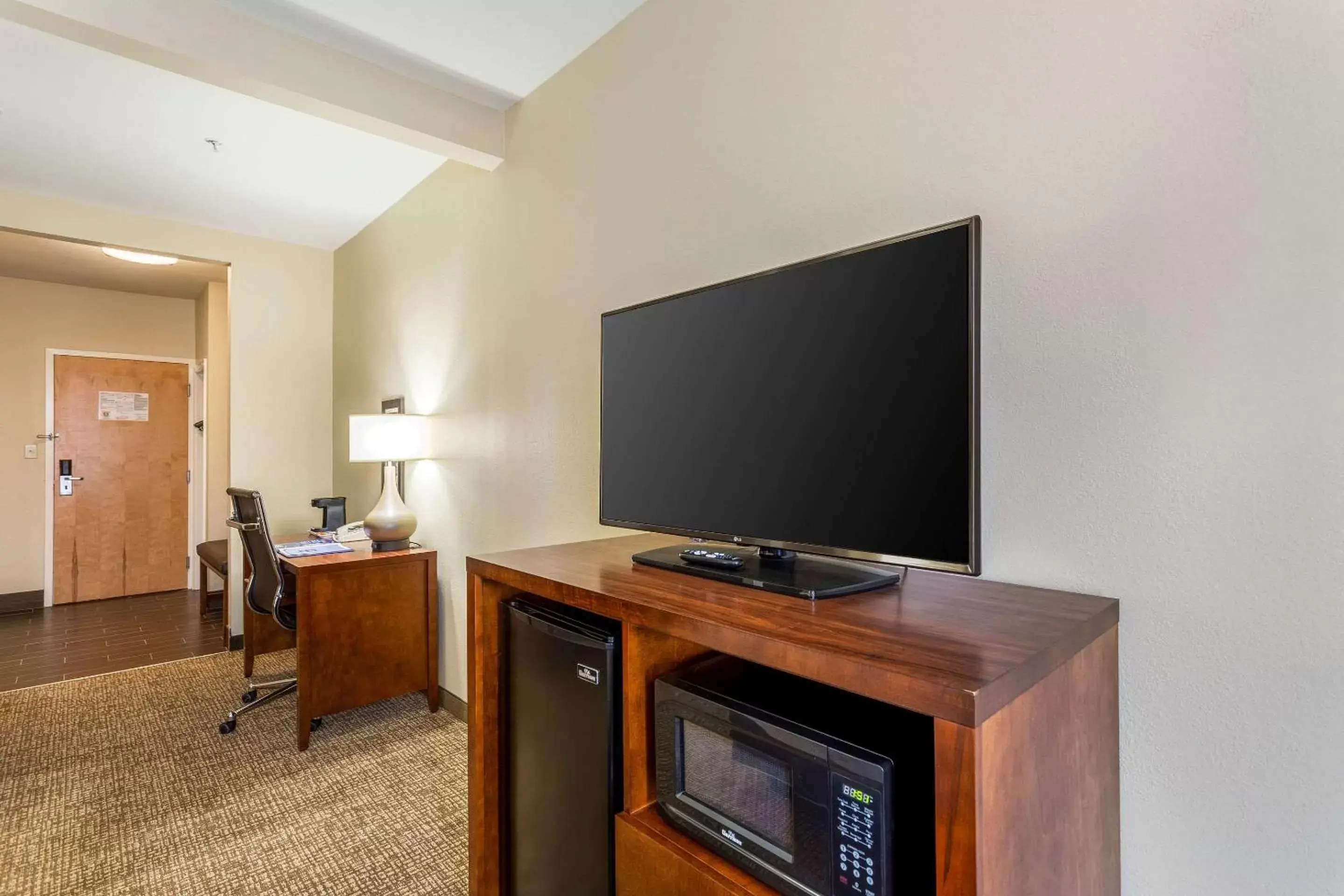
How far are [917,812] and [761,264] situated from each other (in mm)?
1216

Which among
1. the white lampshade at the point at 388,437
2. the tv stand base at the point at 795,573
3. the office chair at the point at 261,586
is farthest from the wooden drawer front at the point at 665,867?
the white lampshade at the point at 388,437

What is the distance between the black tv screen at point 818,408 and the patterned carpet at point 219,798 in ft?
4.46

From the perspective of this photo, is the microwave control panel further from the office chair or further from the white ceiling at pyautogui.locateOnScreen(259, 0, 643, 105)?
the office chair

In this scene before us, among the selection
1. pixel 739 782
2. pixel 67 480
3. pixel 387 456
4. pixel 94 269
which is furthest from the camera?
pixel 67 480

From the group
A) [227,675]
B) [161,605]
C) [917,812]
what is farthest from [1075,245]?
[161,605]

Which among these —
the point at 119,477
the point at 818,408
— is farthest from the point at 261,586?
the point at 119,477

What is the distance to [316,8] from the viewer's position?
78.4 inches

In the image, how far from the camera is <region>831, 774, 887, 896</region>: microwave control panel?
79 cm

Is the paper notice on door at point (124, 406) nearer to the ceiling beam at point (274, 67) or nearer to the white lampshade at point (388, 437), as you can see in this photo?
the white lampshade at point (388, 437)

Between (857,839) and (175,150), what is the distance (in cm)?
366

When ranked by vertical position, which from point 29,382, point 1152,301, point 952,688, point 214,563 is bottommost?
point 214,563

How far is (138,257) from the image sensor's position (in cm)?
401

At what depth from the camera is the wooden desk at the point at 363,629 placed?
105 inches

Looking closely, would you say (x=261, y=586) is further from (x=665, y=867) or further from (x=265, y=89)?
(x=665, y=867)
